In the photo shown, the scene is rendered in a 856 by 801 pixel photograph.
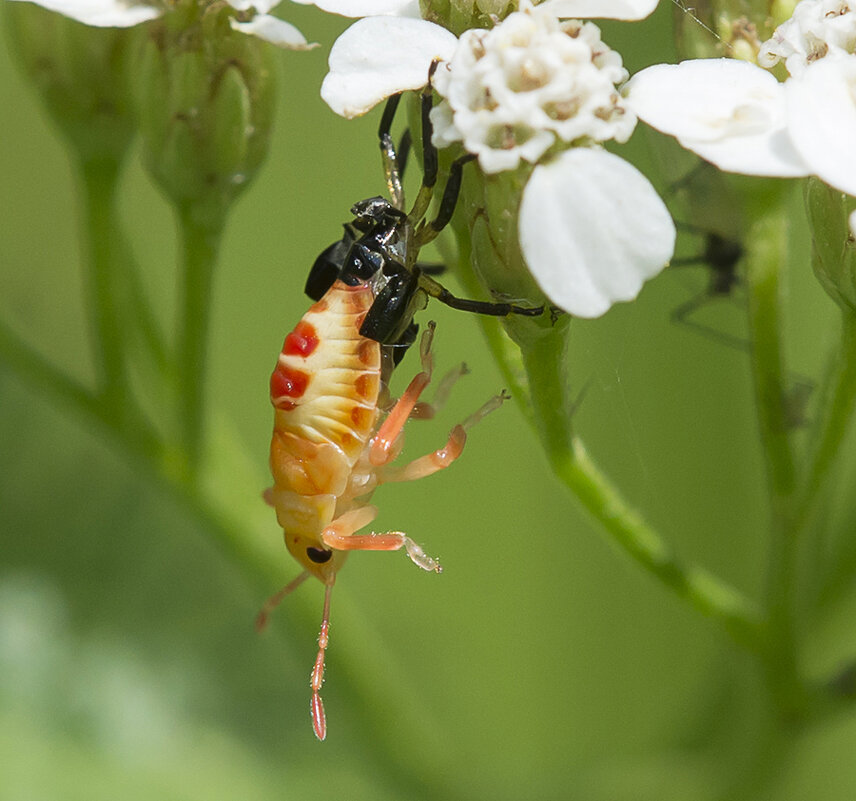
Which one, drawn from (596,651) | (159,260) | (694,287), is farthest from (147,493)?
(694,287)

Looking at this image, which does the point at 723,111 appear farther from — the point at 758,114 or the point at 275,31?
the point at 275,31

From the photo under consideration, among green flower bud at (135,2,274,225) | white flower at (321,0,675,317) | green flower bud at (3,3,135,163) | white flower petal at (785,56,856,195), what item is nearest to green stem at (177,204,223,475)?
green flower bud at (135,2,274,225)

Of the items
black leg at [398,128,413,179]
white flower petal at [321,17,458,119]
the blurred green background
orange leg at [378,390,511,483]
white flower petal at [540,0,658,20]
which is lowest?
the blurred green background

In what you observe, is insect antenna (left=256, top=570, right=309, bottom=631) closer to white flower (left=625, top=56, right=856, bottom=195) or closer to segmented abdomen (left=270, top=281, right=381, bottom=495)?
segmented abdomen (left=270, top=281, right=381, bottom=495)

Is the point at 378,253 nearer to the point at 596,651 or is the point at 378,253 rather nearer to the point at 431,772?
the point at 431,772

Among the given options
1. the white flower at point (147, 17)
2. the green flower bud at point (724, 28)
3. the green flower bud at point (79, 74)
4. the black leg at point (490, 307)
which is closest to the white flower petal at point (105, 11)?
the white flower at point (147, 17)

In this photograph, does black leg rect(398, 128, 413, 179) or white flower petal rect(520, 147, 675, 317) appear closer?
white flower petal rect(520, 147, 675, 317)
